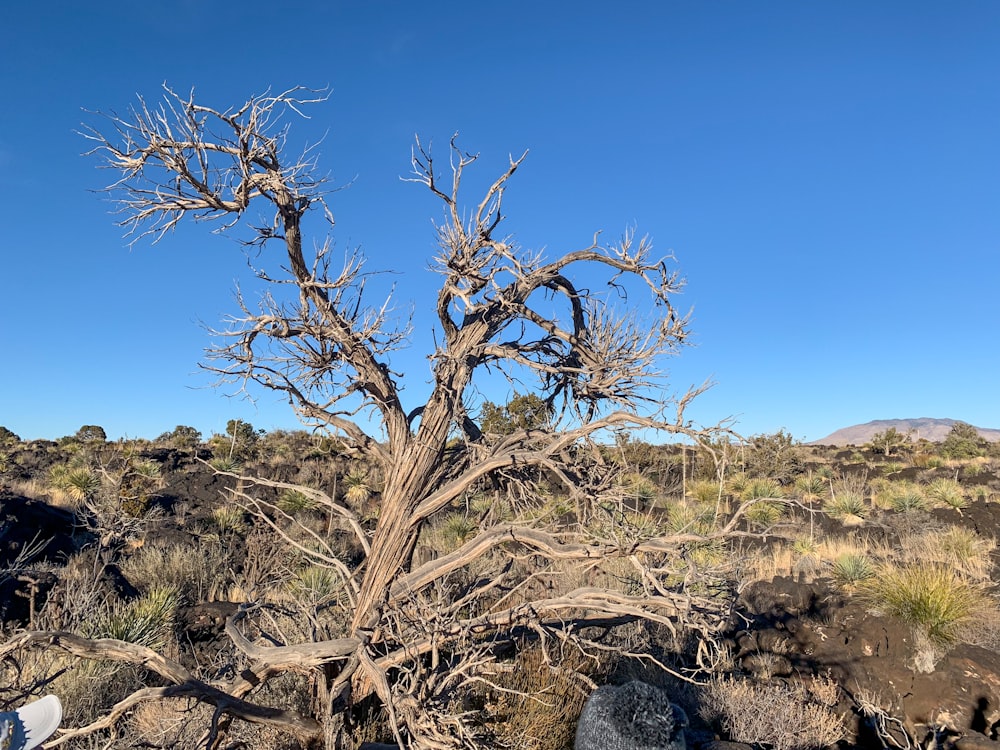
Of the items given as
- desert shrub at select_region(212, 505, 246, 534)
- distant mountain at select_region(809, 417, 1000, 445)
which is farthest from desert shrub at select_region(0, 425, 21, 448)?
distant mountain at select_region(809, 417, 1000, 445)

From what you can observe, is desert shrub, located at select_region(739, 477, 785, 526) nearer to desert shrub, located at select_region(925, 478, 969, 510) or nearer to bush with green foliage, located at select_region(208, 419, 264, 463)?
desert shrub, located at select_region(925, 478, 969, 510)

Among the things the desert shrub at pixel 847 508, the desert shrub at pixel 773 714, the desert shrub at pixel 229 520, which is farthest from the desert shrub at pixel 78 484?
the desert shrub at pixel 847 508

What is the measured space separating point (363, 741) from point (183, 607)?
488 cm

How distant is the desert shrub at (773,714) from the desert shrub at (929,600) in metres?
1.95

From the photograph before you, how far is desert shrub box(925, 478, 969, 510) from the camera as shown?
648 inches

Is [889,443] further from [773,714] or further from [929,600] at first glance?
[773,714]

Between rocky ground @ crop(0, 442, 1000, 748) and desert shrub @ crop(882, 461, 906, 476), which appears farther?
desert shrub @ crop(882, 461, 906, 476)

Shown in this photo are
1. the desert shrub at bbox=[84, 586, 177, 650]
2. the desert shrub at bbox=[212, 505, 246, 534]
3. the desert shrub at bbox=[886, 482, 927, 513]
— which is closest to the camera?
the desert shrub at bbox=[84, 586, 177, 650]

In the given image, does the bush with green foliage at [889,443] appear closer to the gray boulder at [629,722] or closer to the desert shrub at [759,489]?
the desert shrub at [759,489]

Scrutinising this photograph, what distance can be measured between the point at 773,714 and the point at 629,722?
2.04 m

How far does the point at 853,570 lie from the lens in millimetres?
9836

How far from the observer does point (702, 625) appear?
12.7 ft

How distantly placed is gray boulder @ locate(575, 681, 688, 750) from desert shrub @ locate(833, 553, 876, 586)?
20.4 feet

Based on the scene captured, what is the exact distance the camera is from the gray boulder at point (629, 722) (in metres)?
4.52
